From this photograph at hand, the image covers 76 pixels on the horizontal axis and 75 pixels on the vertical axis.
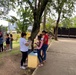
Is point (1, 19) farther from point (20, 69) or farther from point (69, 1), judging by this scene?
point (20, 69)

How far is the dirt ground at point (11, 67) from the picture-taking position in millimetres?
9570

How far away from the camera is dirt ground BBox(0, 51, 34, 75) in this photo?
9.57 m

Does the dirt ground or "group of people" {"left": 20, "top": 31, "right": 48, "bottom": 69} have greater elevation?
"group of people" {"left": 20, "top": 31, "right": 48, "bottom": 69}

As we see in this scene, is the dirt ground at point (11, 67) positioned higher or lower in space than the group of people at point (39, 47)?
lower

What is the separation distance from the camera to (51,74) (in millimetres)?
8555

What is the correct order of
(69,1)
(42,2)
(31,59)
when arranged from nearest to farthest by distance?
(31,59) → (42,2) → (69,1)

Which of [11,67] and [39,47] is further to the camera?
[11,67]

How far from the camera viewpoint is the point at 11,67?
1041cm

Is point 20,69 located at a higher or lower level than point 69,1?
lower

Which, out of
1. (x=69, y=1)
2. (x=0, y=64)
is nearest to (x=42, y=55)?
(x=0, y=64)

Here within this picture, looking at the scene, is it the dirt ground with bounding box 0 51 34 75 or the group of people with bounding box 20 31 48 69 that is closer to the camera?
the dirt ground with bounding box 0 51 34 75

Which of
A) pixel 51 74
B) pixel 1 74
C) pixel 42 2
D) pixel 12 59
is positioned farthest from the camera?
pixel 42 2

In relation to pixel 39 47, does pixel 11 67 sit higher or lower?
lower

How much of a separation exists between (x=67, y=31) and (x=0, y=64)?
86.6ft
